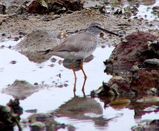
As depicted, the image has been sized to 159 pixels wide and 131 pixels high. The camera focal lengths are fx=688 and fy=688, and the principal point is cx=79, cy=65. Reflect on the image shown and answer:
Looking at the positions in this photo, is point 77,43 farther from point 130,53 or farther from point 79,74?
point 130,53

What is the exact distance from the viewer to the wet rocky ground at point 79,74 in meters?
9.16

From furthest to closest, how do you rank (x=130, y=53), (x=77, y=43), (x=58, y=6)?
(x=58, y=6) → (x=130, y=53) → (x=77, y=43)

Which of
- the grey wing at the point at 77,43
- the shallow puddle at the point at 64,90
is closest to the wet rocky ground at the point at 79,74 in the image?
the shallow puddle at the point at 64,90

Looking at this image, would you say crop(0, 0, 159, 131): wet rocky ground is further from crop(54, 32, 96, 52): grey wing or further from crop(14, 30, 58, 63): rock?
crop(54, 32, 96, 52): grey wing

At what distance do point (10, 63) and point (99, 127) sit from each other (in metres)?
3.92

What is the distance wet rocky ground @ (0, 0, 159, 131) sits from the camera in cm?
916

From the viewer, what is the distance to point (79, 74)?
11555 mm

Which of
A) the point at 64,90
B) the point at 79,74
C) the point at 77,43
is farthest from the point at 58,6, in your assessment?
the point at 64,90

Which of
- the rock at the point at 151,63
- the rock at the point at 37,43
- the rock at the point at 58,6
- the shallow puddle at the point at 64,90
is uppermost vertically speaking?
the rock at the point at 58,6

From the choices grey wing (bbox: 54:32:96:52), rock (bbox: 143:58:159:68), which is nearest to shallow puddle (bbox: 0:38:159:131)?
grey wing (bbox: 54:32:96:52)

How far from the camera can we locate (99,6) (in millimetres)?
16516

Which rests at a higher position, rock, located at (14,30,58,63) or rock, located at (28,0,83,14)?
rock, located at (28,0,83,14)

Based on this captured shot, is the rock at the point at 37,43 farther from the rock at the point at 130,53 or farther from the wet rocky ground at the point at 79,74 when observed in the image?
the rock at the point at 130,53

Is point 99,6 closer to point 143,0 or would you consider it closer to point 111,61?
point 143,0
